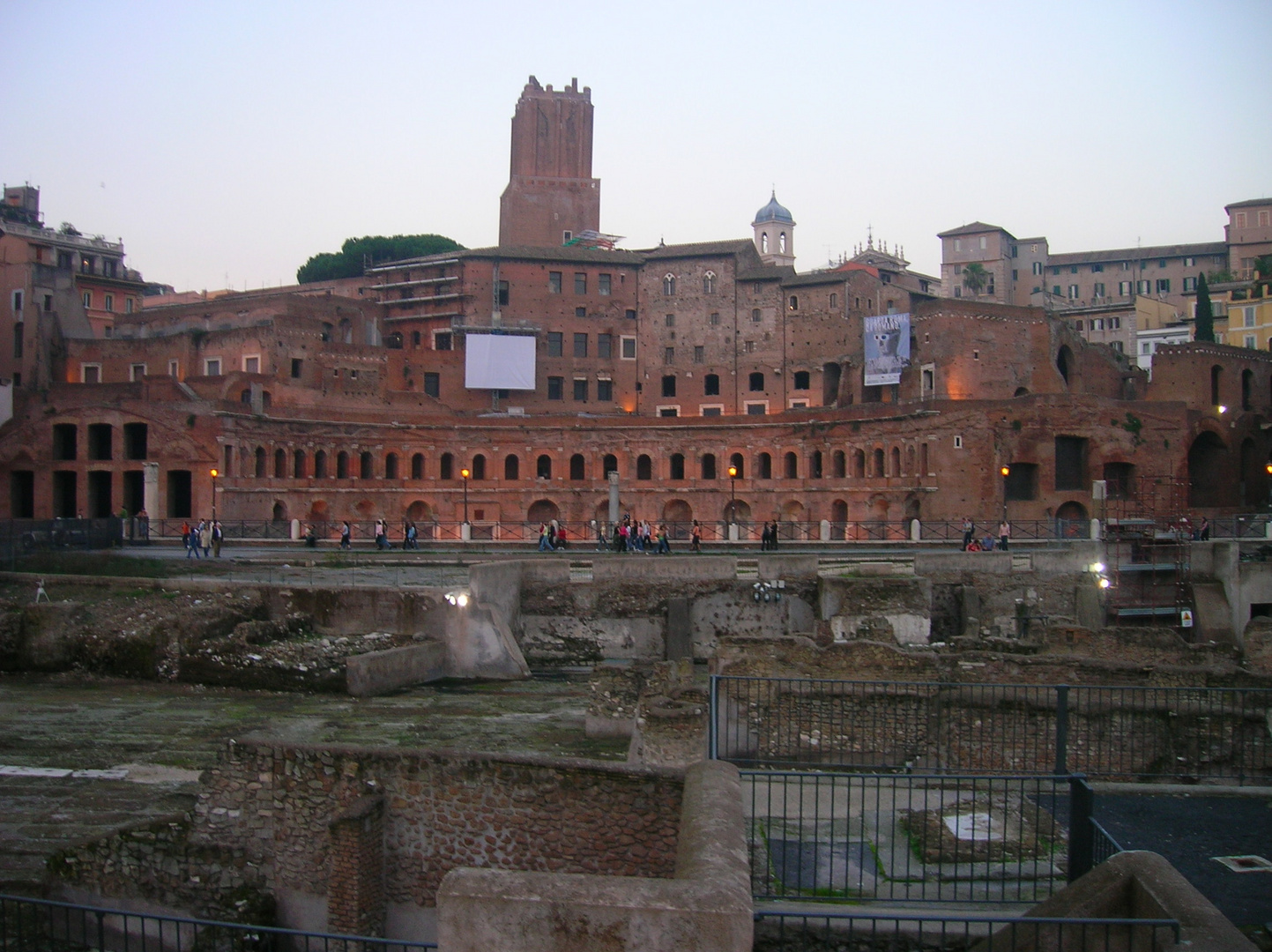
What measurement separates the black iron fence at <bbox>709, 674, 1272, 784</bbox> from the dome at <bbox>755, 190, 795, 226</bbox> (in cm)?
8254

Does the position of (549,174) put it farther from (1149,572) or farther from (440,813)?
(440,813)

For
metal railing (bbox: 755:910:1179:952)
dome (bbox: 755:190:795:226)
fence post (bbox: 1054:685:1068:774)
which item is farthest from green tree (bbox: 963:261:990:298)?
metal railing (bbox: 755:910:1179:952)

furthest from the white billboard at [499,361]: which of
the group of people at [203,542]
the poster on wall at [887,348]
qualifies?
the group of people at [203,542]

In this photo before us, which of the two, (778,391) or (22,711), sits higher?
(778,391)

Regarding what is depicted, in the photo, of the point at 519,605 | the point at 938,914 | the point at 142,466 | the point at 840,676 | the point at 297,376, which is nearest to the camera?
the point at 938,914

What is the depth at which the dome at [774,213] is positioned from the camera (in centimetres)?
9197

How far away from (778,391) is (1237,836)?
56.0 m

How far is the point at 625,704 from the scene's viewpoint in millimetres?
16453

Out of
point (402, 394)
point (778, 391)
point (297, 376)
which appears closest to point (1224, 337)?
point (778, 391)

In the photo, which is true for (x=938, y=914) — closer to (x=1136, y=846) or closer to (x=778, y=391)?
(x=1136, y=846)

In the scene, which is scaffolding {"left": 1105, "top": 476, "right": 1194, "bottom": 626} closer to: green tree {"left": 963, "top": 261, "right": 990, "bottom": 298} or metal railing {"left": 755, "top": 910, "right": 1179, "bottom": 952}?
metal railing {"left": 755, "top": 910, "right": 1179, "bottom": 952}

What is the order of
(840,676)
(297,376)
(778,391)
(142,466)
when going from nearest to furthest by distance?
(840,676) < (142,466) < (297,376) < (778,391)

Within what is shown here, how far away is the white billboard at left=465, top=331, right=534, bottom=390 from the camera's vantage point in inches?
2457

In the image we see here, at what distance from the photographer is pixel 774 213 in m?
91.9
